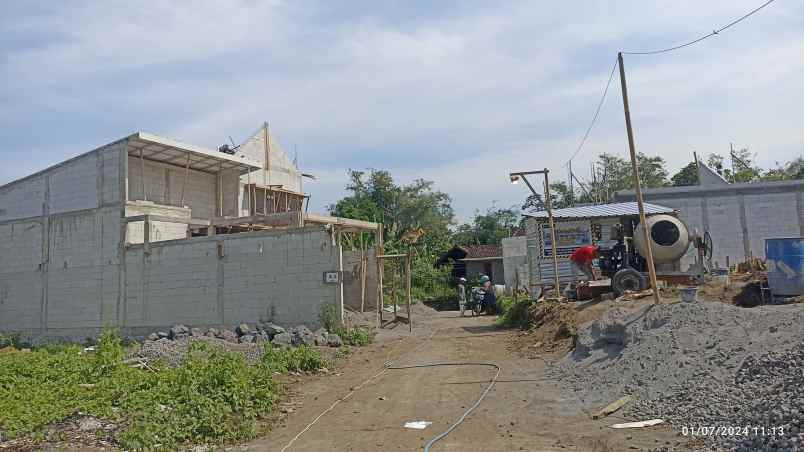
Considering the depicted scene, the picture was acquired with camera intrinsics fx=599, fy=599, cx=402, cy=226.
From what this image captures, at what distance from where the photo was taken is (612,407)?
739cm

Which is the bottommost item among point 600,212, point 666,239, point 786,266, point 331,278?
point 786,266

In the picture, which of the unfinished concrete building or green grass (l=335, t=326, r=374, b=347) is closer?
green grass (l=335, t=326, r=374, b=347)

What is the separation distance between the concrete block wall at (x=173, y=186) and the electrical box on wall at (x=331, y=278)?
10.0 metres

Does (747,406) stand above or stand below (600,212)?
below

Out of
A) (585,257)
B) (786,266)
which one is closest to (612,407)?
(786,266)

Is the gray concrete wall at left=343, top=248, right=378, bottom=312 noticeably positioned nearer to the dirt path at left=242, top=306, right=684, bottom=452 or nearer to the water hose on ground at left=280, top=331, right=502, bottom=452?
the dirt path at left=242, top=306, right=684, bottom=452

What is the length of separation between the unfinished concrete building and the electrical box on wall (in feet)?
0.11

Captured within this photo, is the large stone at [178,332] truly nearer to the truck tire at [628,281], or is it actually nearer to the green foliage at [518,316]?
the green foliage at [518,316]

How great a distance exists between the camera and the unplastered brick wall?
56.6ft

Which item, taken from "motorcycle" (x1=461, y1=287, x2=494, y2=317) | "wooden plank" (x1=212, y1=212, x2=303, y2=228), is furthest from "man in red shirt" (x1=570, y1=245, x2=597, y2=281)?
"motorcycle" (x1=461, y1=287, x2=494, y2=317)

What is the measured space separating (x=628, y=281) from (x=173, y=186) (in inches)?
704

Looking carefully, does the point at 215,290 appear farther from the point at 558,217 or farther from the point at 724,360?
the point at 724,360

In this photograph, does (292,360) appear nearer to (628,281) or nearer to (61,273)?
(628,281)

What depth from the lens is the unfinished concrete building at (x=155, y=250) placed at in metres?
17.8
